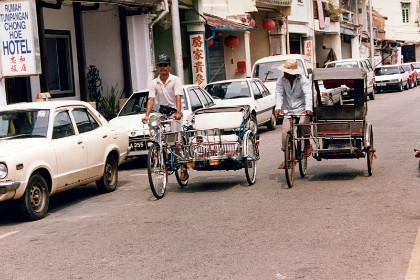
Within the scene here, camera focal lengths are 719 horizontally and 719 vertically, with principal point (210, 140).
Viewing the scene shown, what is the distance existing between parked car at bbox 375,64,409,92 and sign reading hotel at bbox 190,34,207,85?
53.2 feet

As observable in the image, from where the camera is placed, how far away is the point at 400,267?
610 centimetres

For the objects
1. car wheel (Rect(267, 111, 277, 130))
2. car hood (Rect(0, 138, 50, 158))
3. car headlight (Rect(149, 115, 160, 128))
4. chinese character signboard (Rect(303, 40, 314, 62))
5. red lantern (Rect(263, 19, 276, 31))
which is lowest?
car wheel (Rect(267, 111, 277, 130))

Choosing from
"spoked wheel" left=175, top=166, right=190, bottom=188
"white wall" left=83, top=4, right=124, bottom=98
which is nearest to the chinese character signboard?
"white wall" left=83, top=4, right=124, bottom=98

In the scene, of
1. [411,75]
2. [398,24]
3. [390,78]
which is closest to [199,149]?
[390,78]

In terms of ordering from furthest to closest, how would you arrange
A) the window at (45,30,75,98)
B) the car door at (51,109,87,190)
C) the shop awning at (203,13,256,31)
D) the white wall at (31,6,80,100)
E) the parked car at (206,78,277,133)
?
the shop awning at (203,13,256,31) < the window at (45,30,75,98) < the parked car at (206,78,277,133) < the white wall at (31,6,80,100) < the car door at (51,109,87,190)

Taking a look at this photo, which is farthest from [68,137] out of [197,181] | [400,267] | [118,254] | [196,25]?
[196,25]

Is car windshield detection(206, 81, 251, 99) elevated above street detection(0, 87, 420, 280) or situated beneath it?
elevated above

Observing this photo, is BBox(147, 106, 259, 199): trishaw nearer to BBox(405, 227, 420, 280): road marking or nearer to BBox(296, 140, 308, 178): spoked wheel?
BBox(296, 140, 308, 178): spoked wheel

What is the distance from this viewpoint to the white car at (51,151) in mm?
8906

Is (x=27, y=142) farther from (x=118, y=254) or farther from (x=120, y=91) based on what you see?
(x=120, y=91)

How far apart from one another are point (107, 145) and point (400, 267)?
6103 mm

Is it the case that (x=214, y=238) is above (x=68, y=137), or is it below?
below

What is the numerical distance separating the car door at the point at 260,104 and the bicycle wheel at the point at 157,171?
890 cm

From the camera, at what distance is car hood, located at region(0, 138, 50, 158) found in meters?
8.96
